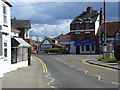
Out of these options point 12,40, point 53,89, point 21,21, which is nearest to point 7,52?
point 12,40

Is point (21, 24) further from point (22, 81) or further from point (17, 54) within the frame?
point (22, 81)

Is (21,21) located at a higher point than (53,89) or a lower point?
higher

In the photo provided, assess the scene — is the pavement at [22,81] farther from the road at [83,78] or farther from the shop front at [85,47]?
the shop front at [85,47]

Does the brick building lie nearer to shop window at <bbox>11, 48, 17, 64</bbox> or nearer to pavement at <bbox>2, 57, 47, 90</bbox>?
shop window at <bbox>11, 48, 17, 64</bbox>

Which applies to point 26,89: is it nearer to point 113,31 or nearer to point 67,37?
point 113,31

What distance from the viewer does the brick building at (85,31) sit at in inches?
3374

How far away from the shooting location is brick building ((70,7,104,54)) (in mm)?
85688

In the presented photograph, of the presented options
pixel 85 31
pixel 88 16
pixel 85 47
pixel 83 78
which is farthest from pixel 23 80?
pixel 88 16

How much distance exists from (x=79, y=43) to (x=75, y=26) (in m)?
5.08

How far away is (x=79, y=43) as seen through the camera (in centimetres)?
8681

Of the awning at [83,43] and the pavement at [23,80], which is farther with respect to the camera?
the awning at [83,43]

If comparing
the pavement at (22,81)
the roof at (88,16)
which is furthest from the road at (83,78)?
the roof at (88,16)

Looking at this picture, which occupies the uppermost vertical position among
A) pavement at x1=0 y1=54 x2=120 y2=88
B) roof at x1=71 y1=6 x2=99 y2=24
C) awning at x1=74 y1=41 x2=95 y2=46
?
roof at x1=71 y1=6 x2=99 y2=24

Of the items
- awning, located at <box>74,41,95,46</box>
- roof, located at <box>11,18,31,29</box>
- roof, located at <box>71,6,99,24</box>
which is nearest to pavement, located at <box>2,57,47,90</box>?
roof, located at <box>11,18,31,29</box>
